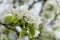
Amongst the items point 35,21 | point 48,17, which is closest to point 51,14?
point 48,17

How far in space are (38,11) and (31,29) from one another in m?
0.28

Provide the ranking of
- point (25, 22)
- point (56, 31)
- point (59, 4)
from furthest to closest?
Result: point (59, 4) → point (56, 31) → point (25, 22)

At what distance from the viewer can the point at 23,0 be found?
1097 mm

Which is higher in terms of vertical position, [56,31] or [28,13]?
[28,13]

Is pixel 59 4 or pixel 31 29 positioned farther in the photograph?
pixel 59 4

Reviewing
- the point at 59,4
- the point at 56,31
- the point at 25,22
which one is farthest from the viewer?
the point at 59,4

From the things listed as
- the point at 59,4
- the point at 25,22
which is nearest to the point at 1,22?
the point at 25,22

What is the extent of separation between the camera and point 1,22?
87 cm

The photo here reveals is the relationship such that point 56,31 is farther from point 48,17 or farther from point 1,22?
point 1,22

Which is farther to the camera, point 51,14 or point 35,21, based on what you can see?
point 51,14

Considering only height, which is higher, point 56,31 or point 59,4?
point 59,4

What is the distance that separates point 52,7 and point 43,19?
0.28 ft

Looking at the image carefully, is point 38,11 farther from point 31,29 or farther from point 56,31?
point 31,29

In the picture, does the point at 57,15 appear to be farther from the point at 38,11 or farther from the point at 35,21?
the point at 35,21
